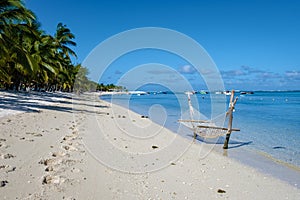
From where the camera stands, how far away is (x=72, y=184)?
11.3 feet

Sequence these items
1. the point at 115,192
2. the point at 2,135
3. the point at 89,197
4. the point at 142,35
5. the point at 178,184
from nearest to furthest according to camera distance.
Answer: the point at 89,197, the point at 115,192, the point at 178,184, the point at 2,135, the point at 142,35

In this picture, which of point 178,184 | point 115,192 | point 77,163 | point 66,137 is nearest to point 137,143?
point 66,137

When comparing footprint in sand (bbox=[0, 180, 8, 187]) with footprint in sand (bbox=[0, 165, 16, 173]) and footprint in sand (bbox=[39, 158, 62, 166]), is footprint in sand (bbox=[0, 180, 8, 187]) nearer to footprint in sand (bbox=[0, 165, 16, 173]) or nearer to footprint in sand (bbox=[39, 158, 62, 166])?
footprint in sand (bbox=[0, 165, 16, 173])

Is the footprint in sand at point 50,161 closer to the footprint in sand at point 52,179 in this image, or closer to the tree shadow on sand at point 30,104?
the footprint in sand at point 52,179

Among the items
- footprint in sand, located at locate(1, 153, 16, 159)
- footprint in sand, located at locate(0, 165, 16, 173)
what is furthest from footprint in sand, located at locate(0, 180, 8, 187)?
footprint in sand, located at locate(1, 153, 16, 159)

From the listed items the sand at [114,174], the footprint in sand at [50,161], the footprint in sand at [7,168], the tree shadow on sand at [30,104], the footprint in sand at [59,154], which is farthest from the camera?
the tree shadow on sand at [30,104]

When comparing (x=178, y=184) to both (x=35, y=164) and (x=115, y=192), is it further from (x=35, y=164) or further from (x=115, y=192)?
(x=35, y=164)

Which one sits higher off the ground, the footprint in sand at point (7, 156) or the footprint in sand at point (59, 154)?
the footprint in sand at point (7, 156)

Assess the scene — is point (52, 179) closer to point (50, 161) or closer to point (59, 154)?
point (50, 161)

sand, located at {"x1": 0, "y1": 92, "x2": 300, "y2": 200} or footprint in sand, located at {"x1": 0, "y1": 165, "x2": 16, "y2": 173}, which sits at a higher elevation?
footprint in sand, located at {"x1": 0, "y1": 165, "x2": 16, "y2": 173}

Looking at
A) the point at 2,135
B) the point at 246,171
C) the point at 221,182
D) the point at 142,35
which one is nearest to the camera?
the point at 221,182

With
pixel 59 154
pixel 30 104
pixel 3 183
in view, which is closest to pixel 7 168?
pixel 3 183

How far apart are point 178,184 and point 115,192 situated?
1.07 meters

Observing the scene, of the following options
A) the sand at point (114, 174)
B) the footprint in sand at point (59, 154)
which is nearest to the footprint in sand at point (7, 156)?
the sand at point (114, 174)
